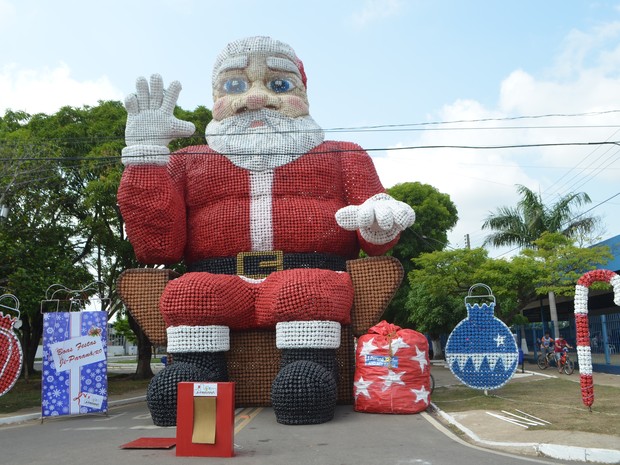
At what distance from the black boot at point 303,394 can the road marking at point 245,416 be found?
414 mm

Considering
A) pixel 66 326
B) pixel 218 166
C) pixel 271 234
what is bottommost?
pixel 66 326

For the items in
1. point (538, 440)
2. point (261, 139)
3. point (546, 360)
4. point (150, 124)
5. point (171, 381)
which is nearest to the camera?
point (538, 440)

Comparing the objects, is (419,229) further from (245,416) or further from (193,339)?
(193,339)

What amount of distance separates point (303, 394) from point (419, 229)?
1555cm

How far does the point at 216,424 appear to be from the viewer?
4.94 m

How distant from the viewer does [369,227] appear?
24.7 ft

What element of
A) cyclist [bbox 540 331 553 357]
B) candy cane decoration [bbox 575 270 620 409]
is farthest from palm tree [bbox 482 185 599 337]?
candy cane decoration [bbox 575 270 620 409]

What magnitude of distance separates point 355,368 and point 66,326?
3.95 meters

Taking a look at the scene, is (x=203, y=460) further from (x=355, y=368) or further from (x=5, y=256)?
(x=5, y=256)

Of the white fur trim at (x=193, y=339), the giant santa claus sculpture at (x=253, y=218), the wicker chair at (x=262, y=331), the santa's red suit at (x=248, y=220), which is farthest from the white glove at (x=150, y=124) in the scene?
the white fur trim at (x=193, y=339)

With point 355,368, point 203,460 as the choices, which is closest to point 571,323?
point 355,368

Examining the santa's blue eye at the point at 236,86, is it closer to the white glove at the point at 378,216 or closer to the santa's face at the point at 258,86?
the santa's face at the point at 258,86

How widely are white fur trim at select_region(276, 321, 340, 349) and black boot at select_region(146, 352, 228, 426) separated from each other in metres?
0.94

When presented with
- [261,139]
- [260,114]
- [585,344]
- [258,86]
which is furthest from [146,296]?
[585,344]
